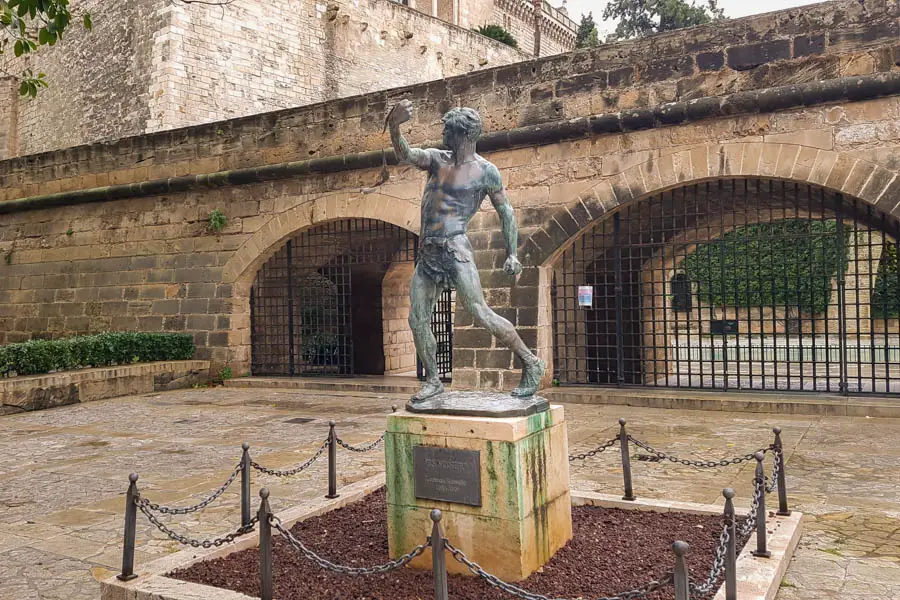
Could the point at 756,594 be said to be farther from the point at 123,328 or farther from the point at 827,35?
the point at 123,328

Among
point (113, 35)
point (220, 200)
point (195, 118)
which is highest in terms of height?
point (113, 35)

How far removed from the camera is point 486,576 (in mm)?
2623

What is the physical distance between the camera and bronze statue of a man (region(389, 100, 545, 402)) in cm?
378

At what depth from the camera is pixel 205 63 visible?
17.2 meters

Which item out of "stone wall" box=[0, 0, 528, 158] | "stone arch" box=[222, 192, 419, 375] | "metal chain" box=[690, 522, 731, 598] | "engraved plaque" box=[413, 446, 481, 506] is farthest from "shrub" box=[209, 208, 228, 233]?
"metal chain" box=[690, 522, 731, 598]

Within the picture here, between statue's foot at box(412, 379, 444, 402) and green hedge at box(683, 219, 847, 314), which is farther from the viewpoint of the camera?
green hedge at box(683, 219, 847, 314)

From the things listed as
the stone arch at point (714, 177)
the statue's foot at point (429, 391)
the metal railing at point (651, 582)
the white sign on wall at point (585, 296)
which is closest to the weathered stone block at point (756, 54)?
the stone arch at point (714, 177)

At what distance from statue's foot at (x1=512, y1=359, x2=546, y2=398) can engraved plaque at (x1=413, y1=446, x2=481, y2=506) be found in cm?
46

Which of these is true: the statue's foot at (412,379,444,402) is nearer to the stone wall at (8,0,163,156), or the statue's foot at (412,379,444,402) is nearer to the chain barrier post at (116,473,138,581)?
the chain barrier post at (116,473,138,581)

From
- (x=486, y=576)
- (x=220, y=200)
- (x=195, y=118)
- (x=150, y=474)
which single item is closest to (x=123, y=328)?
(x=220, y=200)

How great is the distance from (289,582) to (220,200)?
952 centimetres

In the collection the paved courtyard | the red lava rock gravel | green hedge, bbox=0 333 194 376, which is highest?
green hedge, bbox=0 333 194 376

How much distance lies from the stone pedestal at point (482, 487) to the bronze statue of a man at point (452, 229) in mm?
318

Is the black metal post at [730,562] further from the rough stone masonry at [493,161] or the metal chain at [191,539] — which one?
the rough stone masonry at [493,161]
